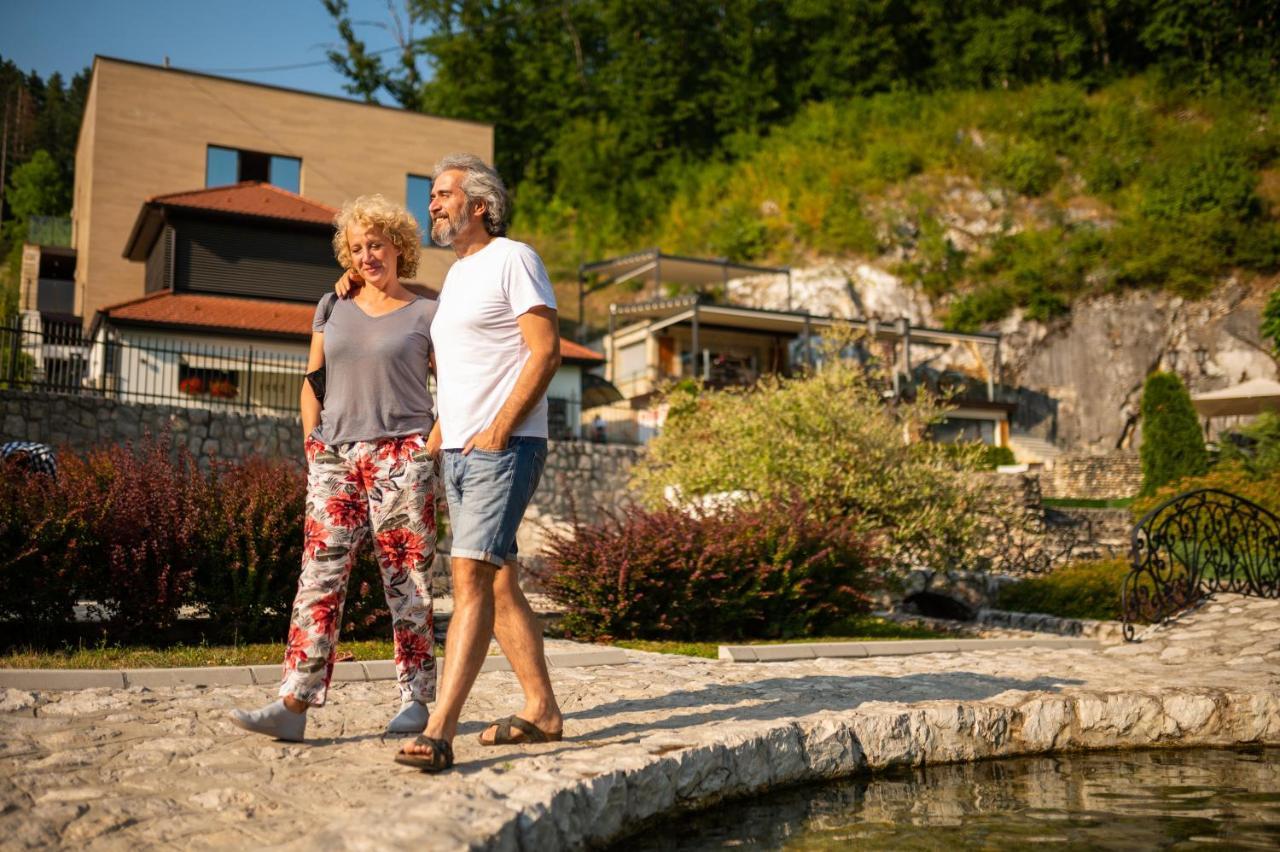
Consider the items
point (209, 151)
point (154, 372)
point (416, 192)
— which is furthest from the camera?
point (416, 192)

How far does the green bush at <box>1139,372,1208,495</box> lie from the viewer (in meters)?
23.0

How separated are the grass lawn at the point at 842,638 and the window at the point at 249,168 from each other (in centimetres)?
2399

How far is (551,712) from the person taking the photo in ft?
13.9

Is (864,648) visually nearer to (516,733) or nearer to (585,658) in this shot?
(585,658)

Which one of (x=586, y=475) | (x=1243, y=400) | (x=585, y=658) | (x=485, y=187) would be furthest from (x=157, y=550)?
(x=1243, y=400)

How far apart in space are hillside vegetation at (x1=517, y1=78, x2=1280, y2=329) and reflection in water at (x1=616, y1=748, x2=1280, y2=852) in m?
35.8

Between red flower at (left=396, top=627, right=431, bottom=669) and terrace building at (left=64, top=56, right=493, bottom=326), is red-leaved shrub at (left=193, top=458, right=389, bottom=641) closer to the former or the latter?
red flower at (left=396, top=627, right=431, bottom=669)

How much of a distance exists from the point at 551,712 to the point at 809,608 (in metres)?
6.13

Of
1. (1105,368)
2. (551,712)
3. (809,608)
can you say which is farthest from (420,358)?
(1105,368)

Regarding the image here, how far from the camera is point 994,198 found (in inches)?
1690

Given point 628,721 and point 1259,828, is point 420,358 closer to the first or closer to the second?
point 628,721

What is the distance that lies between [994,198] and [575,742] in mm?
42582

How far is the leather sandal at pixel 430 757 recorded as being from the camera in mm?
3590

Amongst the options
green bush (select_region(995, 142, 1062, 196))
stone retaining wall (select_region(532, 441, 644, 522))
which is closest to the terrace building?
stone retaining wall (select_region(532, 441, 644, 522))
